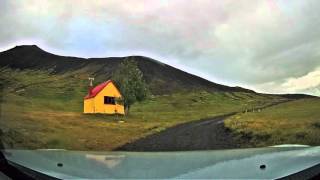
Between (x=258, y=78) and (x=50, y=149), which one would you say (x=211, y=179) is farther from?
(x=50, y=149)

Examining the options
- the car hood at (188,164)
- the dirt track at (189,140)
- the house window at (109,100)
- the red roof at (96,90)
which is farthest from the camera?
the house window at (109,100)

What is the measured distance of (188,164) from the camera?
3779 mm

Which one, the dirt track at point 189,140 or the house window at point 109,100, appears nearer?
the dirt track at point 189,140

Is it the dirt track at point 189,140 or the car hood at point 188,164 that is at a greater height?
the dirt track at point 189,140

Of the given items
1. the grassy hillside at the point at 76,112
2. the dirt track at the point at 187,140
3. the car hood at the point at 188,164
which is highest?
the grassy hillside at the point at 76,112

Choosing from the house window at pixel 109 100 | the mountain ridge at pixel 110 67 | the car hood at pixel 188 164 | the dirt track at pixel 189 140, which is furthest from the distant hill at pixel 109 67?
the car hood at pixel 188 164

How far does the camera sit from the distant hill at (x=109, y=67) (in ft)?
13.1

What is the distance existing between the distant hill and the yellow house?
8cm

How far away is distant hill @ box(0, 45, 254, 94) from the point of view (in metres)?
4.00

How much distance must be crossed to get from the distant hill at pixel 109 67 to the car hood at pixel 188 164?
21.4 inches

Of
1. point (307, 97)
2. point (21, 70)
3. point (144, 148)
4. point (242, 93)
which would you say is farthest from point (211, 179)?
point (21, 70)

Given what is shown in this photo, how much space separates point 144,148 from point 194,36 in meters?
0.89

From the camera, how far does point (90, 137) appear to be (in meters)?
3.87

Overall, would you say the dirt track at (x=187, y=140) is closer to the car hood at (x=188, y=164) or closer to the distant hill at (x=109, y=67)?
the car hood at (x=188, y=164)
